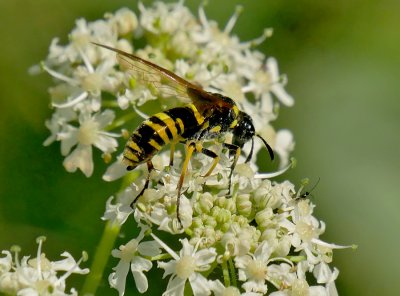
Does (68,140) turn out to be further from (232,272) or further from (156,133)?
(232,272)

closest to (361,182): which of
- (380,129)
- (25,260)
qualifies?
(380,129)

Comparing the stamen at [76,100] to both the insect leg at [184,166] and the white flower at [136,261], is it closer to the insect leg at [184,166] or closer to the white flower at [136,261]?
the insect leg at [184,166]

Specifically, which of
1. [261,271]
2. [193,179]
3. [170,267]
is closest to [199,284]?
[170,267]

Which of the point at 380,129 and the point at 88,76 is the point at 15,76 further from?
the point at 380,129

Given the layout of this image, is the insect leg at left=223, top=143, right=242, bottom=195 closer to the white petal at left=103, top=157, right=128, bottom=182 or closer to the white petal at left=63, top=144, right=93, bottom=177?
the white petal at left=103, top=157, right=128, bottom=182

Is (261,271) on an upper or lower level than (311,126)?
lower
